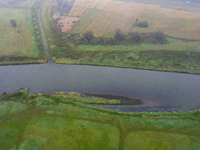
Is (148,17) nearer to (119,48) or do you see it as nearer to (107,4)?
(107,4)

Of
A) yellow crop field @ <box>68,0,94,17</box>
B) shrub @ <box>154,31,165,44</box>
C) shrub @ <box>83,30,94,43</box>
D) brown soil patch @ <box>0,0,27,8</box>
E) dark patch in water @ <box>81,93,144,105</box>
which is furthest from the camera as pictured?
brown soil patch @ <box>0,0,27,8</box>

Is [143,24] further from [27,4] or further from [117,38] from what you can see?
[27,4]

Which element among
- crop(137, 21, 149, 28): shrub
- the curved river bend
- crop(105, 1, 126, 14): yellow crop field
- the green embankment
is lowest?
the green embankment

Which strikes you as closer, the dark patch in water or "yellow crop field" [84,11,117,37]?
the dark patch in water

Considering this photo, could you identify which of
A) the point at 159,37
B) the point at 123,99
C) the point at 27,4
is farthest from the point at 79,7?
the point at 123,99

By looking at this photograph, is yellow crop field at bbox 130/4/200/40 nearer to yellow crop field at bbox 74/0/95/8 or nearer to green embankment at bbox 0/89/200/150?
yellow crop field at bbox 74/0/95/8

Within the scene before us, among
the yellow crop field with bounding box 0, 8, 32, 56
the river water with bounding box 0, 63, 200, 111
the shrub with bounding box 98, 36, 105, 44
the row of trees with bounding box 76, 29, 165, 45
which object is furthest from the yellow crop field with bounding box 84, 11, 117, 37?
the yellow crop field with bounding box 0, 8, 32, 56
